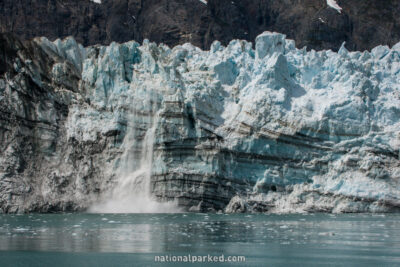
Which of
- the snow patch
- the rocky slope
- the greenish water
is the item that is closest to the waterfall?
the greenish water

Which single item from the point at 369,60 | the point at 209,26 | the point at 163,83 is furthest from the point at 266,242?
the point at 209,26

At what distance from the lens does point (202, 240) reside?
2016cm

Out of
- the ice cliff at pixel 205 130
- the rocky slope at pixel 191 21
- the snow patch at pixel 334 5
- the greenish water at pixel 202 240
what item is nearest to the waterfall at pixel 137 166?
the ice cliff at pixel 205 130

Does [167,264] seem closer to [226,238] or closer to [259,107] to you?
[226,238]

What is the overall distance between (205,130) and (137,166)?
3703 mm

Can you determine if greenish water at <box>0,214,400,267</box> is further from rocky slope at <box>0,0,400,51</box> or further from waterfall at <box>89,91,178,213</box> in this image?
rocky slope at <box>0,0,400,51</box>

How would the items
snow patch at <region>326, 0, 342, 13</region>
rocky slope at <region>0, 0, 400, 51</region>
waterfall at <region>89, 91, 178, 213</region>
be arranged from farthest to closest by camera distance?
snow patch at <region>326, 0, 342, 13</region>
rocky slope at <region>0, 0, 400, 51</region>
waterfall at <region>89, 91, 178, 213</region>

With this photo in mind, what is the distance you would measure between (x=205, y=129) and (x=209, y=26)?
27.3m

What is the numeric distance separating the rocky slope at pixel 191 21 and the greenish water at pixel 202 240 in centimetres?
3328

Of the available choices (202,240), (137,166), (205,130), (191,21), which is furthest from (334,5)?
(202,240)

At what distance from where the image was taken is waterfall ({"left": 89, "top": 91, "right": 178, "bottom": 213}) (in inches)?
1348

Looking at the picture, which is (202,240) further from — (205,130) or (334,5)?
(334,5)

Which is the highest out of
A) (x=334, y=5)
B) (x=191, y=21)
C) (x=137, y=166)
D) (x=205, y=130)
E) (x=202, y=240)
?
(x=334, y=5)

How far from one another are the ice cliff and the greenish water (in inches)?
182
